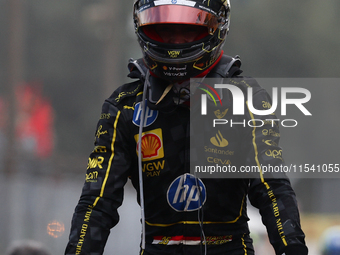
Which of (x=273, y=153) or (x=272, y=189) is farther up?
(x=273, y=153)

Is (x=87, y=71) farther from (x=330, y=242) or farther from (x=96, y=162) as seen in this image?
(x=96, y=162)

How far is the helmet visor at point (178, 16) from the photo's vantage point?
6.49ft

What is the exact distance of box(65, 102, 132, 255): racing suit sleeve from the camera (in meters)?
1.88

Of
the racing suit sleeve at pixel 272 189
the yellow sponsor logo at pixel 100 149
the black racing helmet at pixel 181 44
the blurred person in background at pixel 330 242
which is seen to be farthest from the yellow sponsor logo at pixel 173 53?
the blurred person in background at pixel 330 242

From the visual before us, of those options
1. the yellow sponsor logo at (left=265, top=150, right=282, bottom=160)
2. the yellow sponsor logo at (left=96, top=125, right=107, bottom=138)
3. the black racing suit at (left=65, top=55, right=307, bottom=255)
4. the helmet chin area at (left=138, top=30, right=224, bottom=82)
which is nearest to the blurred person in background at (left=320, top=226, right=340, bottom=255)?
the black racing suit at (left=65, top=55, right=307, bottom=255)

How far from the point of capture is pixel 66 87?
36.7 feet

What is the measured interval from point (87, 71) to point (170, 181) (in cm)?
926

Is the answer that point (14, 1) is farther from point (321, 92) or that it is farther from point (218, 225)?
point (218, 225)

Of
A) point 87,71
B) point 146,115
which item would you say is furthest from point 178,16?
point 87,71

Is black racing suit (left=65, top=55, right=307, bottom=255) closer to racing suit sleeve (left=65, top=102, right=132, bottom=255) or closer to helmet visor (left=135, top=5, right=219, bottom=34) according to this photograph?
racing suit sleeve (left=65, top=102, right=132, bottom=255)

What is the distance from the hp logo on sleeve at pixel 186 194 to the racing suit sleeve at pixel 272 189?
215mm

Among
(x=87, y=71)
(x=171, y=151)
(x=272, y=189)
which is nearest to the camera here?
(x=272, y=189)

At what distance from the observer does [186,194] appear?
2.01m

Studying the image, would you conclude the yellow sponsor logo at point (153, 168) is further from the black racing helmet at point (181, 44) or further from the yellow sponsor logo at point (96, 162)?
the black racing helmet at point (181, 44)
